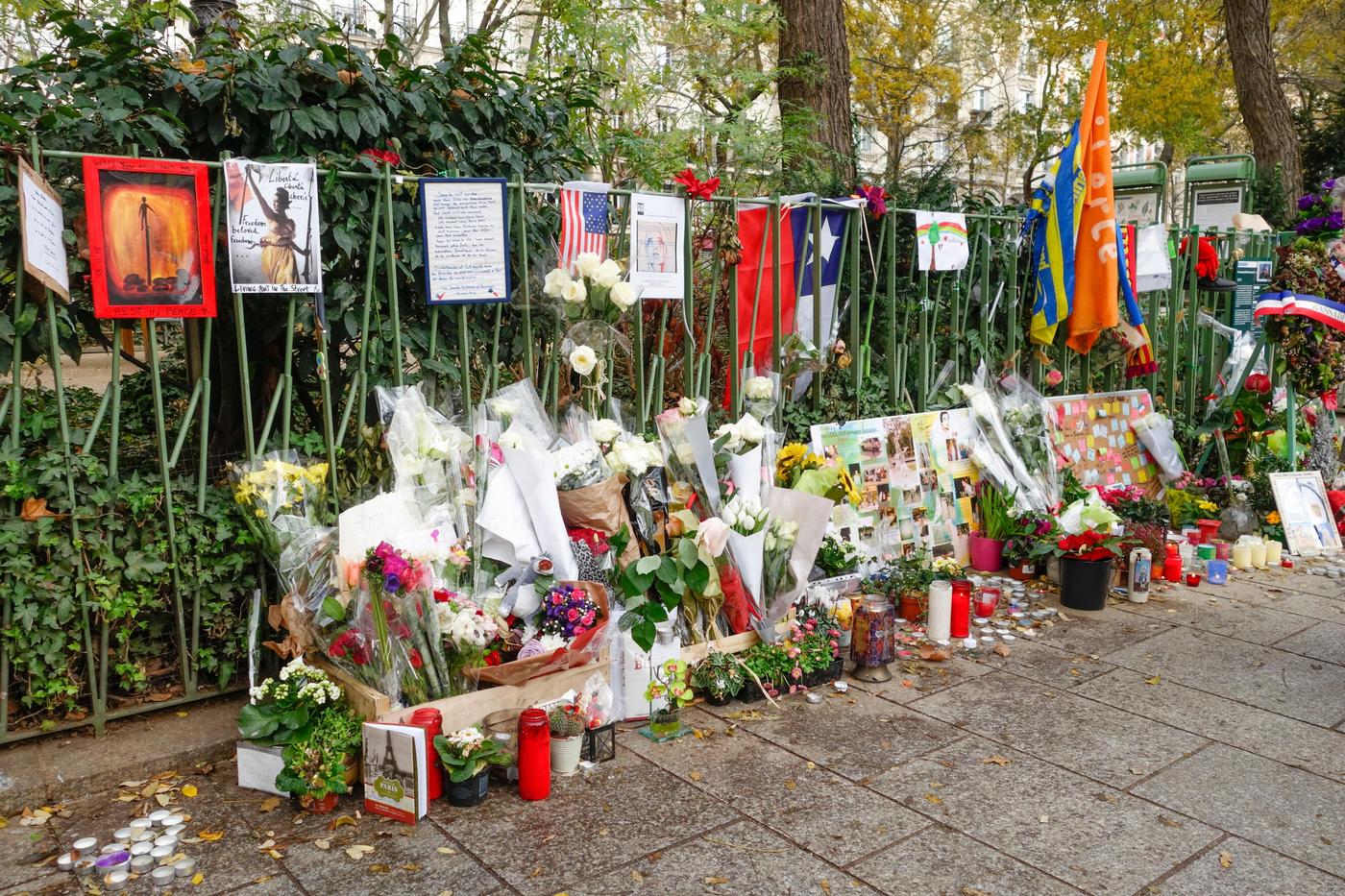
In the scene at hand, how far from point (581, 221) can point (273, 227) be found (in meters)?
1.44

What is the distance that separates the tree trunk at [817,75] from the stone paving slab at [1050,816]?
551cm

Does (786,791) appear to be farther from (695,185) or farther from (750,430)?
(695,185)

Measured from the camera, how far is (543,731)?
3.57 meters

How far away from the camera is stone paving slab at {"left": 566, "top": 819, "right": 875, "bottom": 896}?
9.90ft

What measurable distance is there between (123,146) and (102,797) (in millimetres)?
2473

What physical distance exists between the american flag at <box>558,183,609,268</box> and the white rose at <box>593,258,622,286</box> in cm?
20

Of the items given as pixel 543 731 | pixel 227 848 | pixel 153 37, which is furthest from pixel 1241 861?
pixel 153 37

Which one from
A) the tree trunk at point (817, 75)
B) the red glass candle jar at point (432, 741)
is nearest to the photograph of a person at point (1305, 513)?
the tree trunk at point (817, 75)

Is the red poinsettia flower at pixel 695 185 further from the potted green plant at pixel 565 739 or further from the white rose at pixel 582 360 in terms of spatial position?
the potted green plant at pixel 565 739

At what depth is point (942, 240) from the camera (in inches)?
252

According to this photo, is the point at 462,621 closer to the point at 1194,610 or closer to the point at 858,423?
the point at 858,423

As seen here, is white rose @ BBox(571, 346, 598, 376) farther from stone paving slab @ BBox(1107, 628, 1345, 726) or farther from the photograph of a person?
the photograph of a person

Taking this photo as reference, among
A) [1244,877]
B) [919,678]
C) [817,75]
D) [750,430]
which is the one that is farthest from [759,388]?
[817,75]

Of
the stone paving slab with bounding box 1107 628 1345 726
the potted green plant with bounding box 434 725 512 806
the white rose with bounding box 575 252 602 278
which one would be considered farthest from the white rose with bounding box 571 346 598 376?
the stone paving slab with bounding box 1107 628 1345 726
